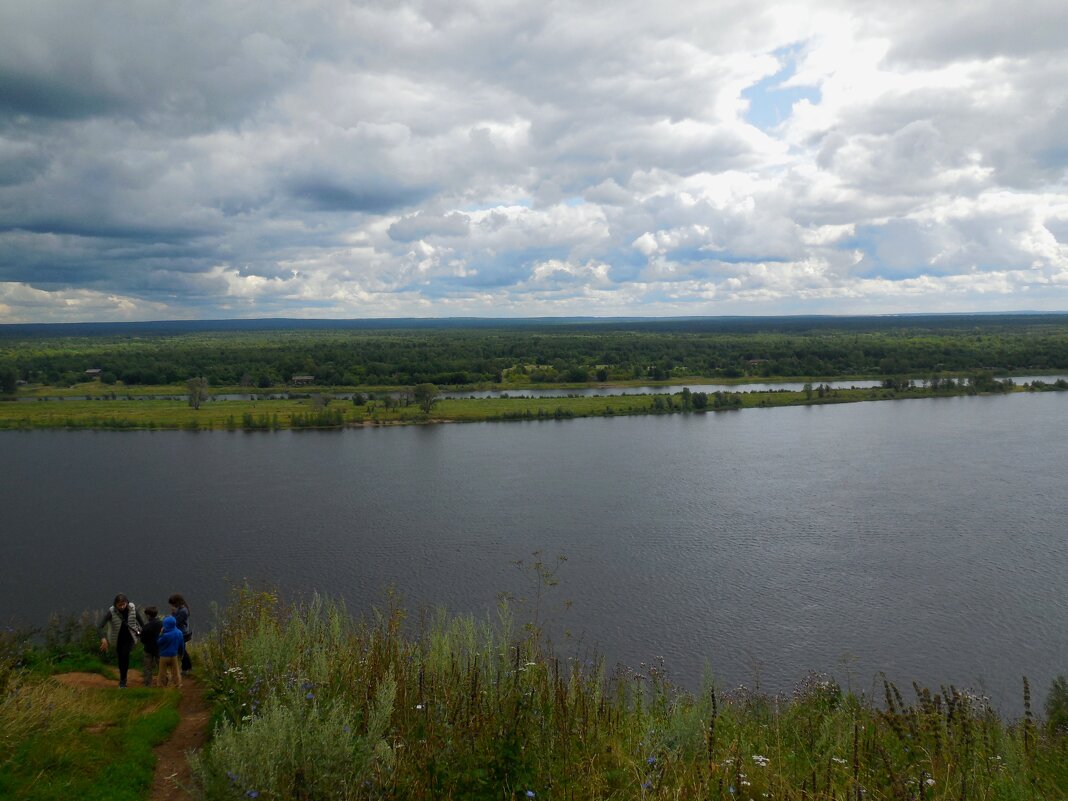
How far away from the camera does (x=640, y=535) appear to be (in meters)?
20.6

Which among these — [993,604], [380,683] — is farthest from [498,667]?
[993,604]

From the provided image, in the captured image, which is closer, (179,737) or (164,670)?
(179,737)

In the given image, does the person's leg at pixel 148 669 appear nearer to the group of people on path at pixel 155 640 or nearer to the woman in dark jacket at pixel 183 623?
the group of people on path at pixel 155 640

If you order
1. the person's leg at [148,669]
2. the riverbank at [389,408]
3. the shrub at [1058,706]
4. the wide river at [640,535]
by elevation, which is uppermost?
the person's leg at [148,669]

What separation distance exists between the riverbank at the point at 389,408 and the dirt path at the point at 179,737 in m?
32.8

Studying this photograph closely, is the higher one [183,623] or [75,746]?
[75,746]

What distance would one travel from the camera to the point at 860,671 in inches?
504

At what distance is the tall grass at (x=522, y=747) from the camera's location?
3.55m

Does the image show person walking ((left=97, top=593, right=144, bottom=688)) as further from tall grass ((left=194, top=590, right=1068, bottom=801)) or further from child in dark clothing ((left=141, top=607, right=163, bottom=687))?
tall grass ((left=194, top=590, right=1068, bottom=801))

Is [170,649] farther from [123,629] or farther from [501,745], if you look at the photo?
[501,745]

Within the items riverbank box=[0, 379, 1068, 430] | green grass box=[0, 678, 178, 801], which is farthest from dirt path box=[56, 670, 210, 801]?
riverbank box=[0, 379, 1068, 430]

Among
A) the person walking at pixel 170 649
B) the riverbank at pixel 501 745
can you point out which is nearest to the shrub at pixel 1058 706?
the riverbank at pixel 501 745

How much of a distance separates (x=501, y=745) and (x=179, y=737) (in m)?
3.16

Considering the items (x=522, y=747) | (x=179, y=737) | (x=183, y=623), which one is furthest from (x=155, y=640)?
(x=522, y=747)
